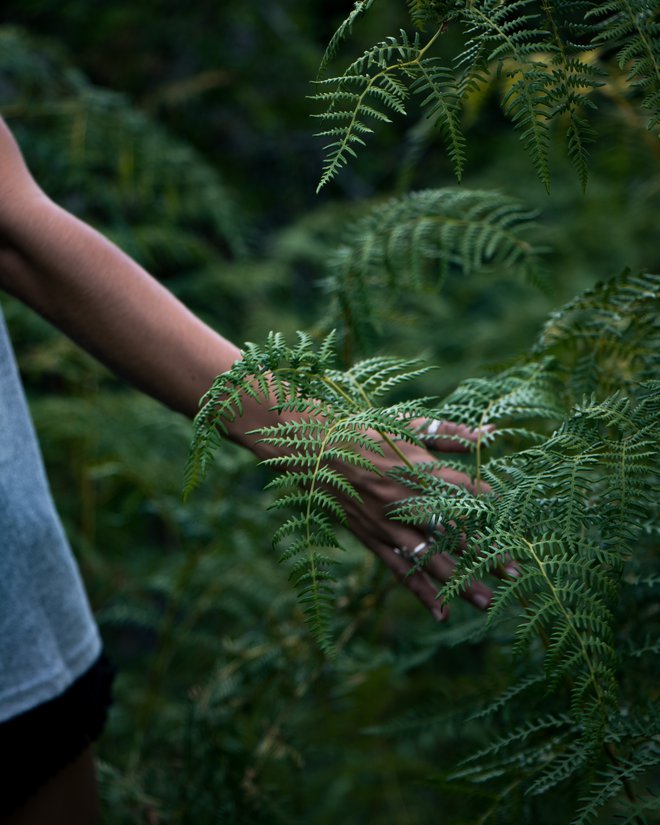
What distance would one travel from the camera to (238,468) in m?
1.42

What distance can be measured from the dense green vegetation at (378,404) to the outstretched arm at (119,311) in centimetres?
8

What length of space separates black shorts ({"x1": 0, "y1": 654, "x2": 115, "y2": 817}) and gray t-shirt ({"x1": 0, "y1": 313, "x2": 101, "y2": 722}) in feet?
0.04

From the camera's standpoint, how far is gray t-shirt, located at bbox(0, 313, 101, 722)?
87 cm

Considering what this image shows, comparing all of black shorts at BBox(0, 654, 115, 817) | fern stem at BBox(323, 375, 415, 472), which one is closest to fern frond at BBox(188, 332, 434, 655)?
fern stem at BBox(323, 375, 415, 472)

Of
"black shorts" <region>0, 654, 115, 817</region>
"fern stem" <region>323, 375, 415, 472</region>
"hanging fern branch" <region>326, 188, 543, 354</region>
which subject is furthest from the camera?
"hanging fern branch" <region>326, 188, 543, 354</region>

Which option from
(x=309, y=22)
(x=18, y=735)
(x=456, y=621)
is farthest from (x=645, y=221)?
(x=18, y=735)

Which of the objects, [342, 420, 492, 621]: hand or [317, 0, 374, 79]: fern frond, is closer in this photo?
[317, 0, 374, 79]: fern frond

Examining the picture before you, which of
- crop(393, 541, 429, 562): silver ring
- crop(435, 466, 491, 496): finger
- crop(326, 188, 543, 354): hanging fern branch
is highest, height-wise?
crop(326, 188, 543, 354): hanging fern branch

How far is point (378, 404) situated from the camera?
0.86 metres

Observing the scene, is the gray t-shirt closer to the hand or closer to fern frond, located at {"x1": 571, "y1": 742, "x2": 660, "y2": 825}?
the hand

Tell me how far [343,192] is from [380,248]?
2362 millimetres

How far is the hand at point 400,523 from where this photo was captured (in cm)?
77

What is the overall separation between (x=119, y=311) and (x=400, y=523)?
0.34 meters

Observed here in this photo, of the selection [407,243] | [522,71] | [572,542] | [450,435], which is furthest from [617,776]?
[407,243]
